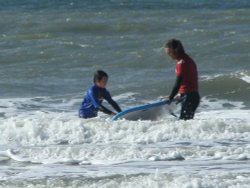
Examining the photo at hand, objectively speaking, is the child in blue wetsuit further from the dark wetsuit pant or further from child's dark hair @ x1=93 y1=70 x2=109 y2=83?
the dark wetsuit pant

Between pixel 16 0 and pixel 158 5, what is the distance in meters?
7.04

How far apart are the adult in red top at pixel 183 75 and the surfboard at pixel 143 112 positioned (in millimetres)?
977

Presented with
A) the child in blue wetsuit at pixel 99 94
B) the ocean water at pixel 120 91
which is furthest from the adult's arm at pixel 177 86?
the child in blue wetsuit at pixel 99 94

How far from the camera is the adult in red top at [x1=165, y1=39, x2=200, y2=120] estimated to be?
11.7m

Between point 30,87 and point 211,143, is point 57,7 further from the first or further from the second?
point 211,143

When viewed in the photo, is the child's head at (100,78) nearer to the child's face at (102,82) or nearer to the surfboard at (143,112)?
the child's face at (102,82)

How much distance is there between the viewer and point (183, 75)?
11.7 m

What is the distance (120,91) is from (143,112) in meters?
5.16

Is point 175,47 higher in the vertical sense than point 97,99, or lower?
higher

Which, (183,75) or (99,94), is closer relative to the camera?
(183,75)

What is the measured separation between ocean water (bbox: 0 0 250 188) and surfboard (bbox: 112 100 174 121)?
148mm

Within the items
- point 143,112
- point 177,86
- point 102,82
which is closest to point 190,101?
point 177,86

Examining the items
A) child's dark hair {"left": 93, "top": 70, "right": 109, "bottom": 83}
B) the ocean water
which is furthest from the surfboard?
child's dark hair {"left": 93, "top": 70, "right": 109, "bottom": 83}

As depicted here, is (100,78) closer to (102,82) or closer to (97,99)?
(102,82)
